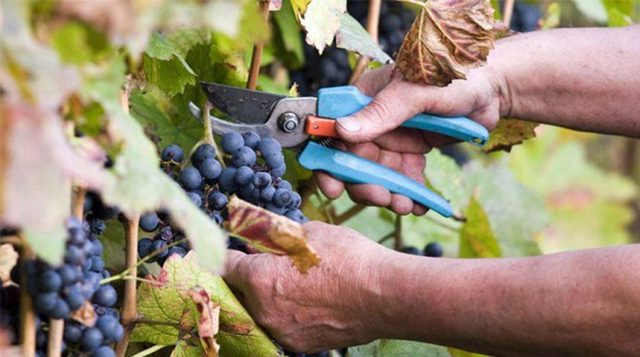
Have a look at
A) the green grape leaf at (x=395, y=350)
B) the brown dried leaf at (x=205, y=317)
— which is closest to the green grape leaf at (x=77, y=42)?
the brown dried leaf at (x=205, y=317)

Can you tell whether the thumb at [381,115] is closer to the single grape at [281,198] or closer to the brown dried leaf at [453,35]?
the brown dried leaf at [453,35]

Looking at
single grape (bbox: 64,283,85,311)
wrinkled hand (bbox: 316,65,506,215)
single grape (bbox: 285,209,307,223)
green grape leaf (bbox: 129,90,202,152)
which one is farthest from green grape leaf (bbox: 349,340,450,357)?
single grape (bbox: 64,283,85,311)

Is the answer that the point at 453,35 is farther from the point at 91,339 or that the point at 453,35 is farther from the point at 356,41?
the point at 91,339

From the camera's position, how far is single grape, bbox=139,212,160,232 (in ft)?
4.42

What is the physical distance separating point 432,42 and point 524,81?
0.38 metres

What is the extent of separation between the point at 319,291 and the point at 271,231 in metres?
0.26

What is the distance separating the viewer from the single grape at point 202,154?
1440 mm

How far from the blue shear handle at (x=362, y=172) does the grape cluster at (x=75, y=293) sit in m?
0.48

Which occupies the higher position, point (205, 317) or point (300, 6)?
point (300, 6)

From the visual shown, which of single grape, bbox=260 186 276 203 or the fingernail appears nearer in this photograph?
single grape, bbox=260 186 276 203

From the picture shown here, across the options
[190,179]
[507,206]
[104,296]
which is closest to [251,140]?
[190,179]

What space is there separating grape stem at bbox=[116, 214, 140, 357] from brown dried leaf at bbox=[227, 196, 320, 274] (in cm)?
15

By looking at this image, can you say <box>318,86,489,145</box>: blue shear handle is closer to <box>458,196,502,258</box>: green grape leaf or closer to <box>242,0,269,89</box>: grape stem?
<box>242,0,269,89</box>: grape stem

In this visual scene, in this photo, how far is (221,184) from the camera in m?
1.43
